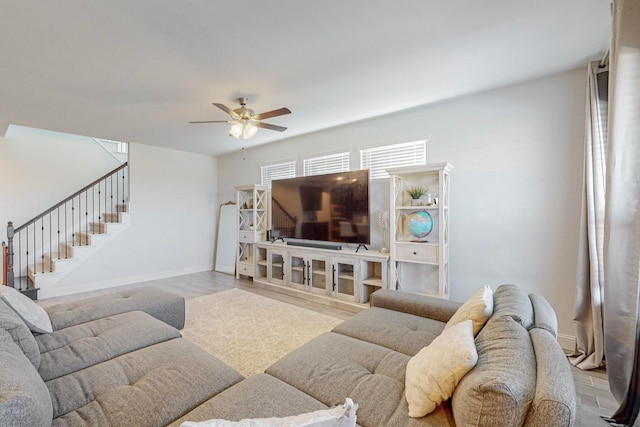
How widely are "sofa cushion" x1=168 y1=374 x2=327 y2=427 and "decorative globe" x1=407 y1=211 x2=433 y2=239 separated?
253 cm

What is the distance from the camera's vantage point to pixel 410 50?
92.7 inches

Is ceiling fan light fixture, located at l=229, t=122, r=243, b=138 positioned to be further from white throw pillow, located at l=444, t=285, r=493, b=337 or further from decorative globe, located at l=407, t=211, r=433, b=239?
white throw pillow, located at l=444, t=285, r=493, b=337

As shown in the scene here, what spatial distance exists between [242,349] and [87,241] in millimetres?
4224

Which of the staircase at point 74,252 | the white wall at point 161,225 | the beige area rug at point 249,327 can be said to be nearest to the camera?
the beige area rug at point 249,327

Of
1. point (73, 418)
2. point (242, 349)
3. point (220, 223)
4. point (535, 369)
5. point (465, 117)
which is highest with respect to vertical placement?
point (465, 117)

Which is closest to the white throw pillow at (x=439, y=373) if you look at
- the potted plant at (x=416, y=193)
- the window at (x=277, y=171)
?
the potted plant at (x=416, y=193)

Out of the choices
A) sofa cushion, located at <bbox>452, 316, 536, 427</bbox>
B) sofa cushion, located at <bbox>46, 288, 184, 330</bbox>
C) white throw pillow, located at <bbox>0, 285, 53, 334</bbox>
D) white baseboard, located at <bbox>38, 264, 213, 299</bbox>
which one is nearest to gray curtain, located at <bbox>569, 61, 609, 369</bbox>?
sofa cushion, located at <bbox>452, 316, 536, 427</bbox>

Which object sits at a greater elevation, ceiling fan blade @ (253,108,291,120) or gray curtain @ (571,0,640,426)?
ceiling fan blade @ (253,108,291,120)

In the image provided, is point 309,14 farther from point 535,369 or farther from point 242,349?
point 242,349

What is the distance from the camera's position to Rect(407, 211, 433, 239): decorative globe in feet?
11.2

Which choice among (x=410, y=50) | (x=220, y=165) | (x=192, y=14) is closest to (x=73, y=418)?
(x=192, y=14)

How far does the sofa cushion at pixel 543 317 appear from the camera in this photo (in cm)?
141

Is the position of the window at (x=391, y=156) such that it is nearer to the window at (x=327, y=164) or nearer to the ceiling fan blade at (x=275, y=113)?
the window at (x=327, y=164)

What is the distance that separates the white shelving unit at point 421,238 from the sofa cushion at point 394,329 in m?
1.13
